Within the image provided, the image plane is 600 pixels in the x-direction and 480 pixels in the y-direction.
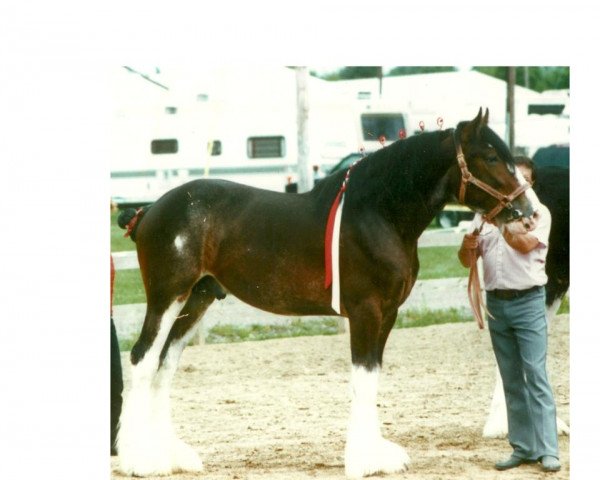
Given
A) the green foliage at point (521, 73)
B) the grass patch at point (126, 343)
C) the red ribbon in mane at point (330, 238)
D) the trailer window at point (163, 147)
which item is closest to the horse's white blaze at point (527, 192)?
the red ribbon in mane at point (330, 238)

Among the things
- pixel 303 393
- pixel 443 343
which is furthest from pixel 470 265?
pixel 443 343

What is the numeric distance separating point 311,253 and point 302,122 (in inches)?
229

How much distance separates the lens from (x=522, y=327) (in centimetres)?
534

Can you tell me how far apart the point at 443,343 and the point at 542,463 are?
405 cm

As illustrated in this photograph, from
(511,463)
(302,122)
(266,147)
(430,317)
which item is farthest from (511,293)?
(266,147)

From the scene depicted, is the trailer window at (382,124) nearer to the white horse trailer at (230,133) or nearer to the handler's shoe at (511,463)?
the white horse trailer at (230,133)

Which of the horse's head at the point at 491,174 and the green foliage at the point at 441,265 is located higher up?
the horse's head at the point at 491,174

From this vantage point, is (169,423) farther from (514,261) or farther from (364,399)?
(514,261)

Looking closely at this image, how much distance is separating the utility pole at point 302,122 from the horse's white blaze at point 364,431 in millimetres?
4911

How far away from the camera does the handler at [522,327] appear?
5309 mm

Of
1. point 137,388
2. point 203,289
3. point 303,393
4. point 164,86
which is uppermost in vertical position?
point 164,86

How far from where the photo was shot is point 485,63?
20.6 ft

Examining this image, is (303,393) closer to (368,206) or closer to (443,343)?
(443,343)

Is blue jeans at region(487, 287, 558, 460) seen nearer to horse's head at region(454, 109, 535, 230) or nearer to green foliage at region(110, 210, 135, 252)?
horse's head at region(454, 109, 535, 230)
